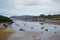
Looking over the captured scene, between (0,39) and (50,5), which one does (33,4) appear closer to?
(50,5)

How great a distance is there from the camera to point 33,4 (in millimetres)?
1705

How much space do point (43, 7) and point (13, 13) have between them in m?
0.45

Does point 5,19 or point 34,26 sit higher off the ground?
point 5,19

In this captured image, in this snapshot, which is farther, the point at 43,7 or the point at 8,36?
the point at 43,7

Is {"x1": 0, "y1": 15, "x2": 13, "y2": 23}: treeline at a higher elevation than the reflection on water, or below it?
higher

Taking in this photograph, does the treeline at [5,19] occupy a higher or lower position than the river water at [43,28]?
higher

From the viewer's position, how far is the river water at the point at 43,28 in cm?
165

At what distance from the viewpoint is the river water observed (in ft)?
5.42

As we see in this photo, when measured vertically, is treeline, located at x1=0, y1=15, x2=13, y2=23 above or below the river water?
above

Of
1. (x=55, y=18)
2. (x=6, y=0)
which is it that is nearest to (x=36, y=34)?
(x=55, y=18)

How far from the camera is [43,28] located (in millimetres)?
1667

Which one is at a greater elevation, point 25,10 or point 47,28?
point 25,10

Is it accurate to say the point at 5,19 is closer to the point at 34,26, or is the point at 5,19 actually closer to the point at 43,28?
the point at 34,26

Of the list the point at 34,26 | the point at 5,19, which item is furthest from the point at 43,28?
the point at 5,19
